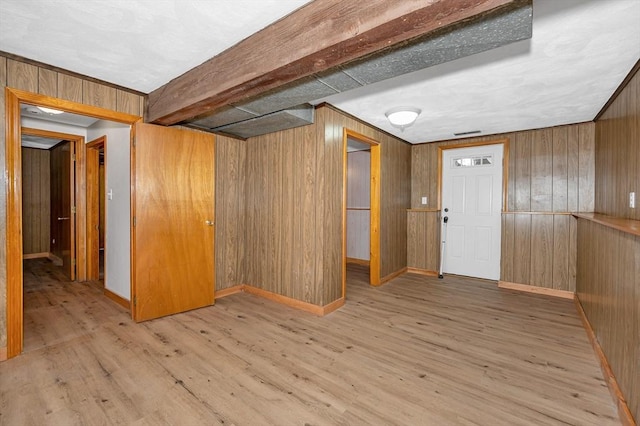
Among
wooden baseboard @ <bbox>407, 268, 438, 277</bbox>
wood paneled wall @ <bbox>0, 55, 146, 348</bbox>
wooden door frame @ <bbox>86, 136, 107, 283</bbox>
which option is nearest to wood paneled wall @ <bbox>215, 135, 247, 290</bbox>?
wood paneled wall @ <bbox>0, 55, 146, 348</bbox>

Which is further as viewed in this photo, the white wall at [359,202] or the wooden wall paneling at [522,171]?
the white wall at [359,202]

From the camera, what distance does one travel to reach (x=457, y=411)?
172 centimetres

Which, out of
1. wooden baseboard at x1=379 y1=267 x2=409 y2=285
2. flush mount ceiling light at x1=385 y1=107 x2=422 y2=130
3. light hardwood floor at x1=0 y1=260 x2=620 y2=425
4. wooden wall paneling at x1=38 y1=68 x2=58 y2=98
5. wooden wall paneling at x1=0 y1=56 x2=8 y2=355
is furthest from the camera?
wooden baseboard at x1=379 y1=267 x2=409 y2=285

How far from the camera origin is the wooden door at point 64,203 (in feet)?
14.2

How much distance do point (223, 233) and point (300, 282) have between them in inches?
50.7

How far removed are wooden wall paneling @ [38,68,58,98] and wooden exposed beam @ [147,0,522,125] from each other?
3.48 ft

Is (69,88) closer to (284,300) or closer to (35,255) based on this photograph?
(284,300)

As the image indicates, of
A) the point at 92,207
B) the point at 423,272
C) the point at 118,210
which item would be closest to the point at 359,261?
the point at 423,272

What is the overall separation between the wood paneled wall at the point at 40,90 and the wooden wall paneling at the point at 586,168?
5.57m

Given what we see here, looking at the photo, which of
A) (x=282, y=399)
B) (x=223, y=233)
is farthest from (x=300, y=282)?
(x=282, y=399)

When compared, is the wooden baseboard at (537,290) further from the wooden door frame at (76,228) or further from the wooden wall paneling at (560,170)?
the wooden door frame at (76,228)

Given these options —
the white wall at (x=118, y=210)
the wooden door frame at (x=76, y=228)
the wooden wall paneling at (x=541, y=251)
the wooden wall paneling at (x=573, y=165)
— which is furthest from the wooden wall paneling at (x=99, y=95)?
the wooden wall paneling at (x=573, y=165)

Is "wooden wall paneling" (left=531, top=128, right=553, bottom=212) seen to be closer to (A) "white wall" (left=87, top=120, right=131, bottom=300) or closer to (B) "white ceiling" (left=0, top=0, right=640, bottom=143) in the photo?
(B) "white ceiling" (left=0, top=0, right=640, bottom=143)

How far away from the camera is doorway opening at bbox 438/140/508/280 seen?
4512mm
